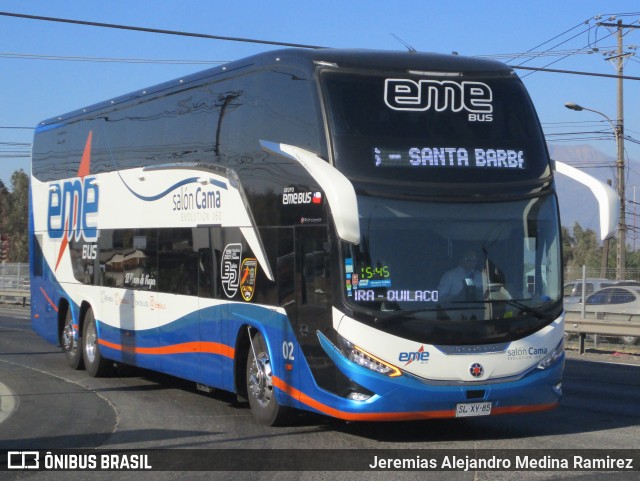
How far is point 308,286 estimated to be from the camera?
33.5 ft

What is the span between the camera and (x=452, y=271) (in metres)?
9.83

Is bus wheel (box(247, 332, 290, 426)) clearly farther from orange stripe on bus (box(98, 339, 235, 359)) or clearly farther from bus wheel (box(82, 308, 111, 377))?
bus wheel (box(82, 308, 111, 377))

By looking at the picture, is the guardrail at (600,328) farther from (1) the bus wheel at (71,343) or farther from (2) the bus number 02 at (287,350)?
(2) the bus number 02 at (287,350)

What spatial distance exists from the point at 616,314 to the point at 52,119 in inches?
564

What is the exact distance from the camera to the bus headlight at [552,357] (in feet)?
33.2

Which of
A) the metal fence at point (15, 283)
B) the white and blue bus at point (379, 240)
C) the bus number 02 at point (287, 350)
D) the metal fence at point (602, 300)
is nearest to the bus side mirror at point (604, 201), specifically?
the white and blue bus at point (379, 240)

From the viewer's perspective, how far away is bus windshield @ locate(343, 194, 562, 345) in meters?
9.64

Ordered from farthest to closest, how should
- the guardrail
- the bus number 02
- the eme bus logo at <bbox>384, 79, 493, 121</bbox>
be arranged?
A: the guardrail, the bus number 02, the eme bus logo at <bbox>384, 79, 493, 121</bbox>

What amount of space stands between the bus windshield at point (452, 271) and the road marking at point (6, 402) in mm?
5239

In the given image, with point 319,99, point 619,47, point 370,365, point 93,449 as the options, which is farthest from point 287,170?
point 619,47

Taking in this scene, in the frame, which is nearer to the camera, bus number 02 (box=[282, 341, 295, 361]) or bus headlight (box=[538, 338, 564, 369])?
bus headlight (box=[538, 338, 564, 369])

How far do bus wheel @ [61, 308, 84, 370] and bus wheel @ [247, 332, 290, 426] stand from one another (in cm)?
666

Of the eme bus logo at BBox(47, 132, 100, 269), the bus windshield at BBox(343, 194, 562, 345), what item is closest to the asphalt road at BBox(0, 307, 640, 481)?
the bus windshield at BBox(343, 194, 562, 345)

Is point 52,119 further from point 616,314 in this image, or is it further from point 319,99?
point 616,314
